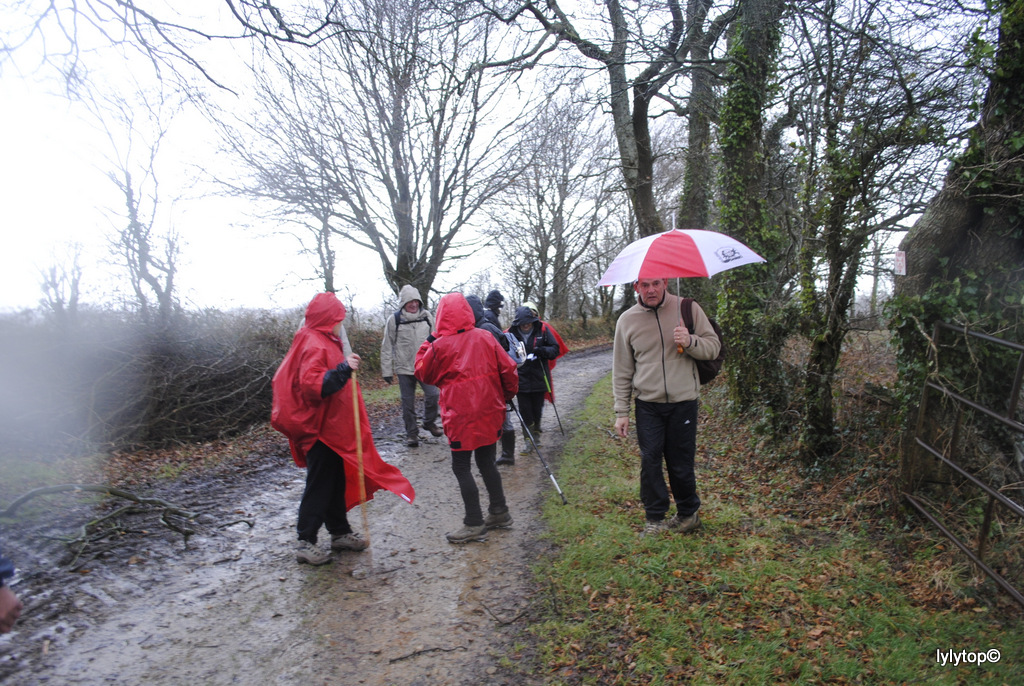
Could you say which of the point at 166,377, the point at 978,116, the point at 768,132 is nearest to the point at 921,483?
the point at 978,116

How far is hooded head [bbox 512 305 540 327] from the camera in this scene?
25.8ft

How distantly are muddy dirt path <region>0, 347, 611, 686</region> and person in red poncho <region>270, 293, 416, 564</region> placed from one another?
34cm

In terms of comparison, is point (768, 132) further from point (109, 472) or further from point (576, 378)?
point (109, 472)

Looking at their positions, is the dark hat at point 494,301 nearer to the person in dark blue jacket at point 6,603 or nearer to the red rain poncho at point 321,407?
the red rain poncho at point 321,407

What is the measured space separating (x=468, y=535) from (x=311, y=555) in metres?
1.26

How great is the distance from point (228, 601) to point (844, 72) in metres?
6.70

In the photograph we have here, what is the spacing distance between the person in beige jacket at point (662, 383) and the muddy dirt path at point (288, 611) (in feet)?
3.97

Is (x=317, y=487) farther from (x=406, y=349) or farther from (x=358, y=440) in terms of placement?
(x=406, y=349)

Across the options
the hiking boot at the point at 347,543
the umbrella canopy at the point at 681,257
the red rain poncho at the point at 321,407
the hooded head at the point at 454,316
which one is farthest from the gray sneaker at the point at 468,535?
the umbrella canopy at the point at 681,257

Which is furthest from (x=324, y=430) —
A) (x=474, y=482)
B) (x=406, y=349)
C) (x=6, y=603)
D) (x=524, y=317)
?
(x=524, y=317)

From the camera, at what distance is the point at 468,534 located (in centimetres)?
492

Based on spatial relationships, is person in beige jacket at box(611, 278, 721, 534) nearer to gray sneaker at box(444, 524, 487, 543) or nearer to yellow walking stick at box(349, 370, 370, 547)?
gray sneaker at box(444, 524, 487, 543)

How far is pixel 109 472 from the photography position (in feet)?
22.6
